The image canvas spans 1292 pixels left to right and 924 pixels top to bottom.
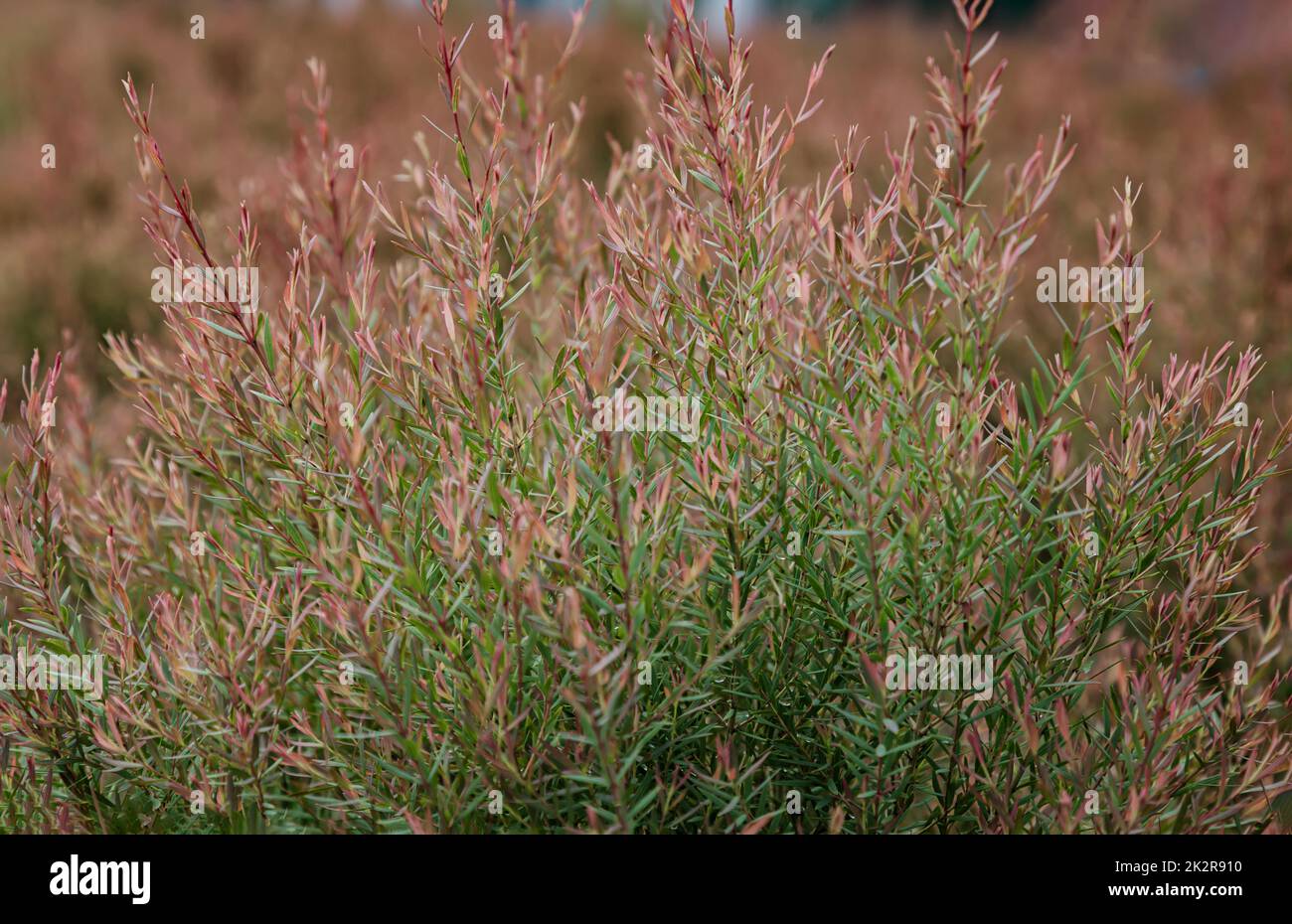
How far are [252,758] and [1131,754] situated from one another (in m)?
1.64

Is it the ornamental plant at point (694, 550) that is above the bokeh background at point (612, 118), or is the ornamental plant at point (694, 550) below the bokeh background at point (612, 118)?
below

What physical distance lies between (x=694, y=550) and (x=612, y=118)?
668 centimetres

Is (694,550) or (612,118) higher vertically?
(612,118)

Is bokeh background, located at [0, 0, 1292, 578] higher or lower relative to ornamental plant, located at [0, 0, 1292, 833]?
higher

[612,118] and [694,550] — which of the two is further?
[612,118]

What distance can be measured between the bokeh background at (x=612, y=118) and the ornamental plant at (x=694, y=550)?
4.95ft

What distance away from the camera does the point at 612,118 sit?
8180 mm

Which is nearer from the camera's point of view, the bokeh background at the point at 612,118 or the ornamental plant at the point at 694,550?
the ornamental plant at the point at 694,550

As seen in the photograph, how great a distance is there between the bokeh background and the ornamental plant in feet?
4.95

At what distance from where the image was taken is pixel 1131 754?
1.89 metres

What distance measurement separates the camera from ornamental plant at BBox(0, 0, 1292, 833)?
1.89 meters

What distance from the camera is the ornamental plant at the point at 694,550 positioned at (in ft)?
6.19
